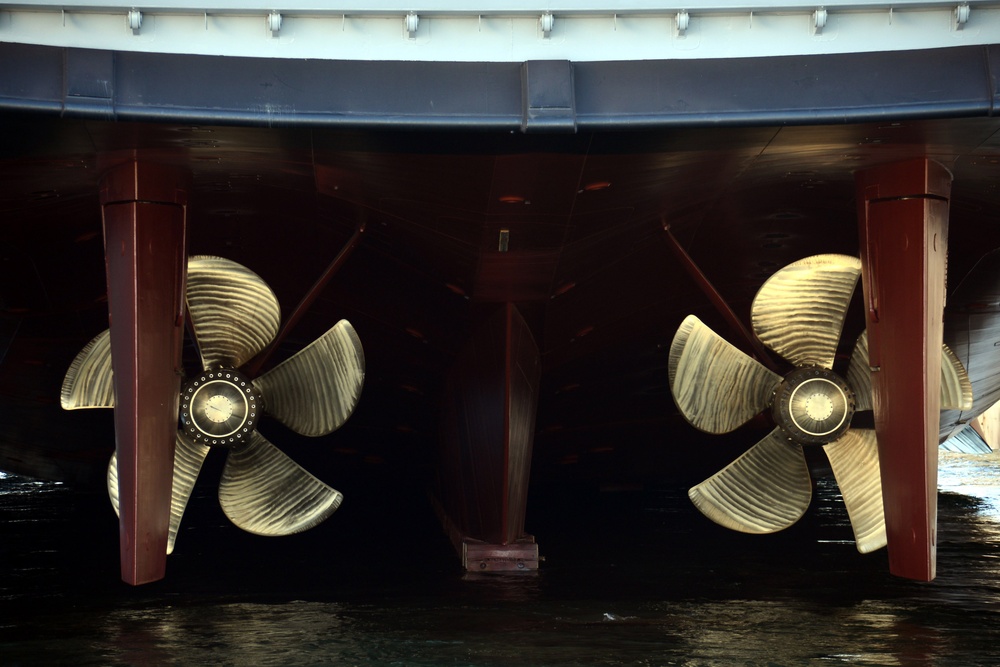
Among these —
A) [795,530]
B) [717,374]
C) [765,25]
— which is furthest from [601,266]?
[795,530]

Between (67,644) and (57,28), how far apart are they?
14.2 feet

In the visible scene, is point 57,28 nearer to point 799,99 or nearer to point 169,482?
point 169,482

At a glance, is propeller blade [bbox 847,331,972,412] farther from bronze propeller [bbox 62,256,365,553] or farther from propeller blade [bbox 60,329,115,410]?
propeller blade [bbox 60,329,115,410]

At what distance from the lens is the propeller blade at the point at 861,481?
892 centimetres

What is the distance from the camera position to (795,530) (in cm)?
1446

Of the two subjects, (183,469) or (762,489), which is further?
(762,489)

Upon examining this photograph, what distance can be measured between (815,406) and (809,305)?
0.85 meters

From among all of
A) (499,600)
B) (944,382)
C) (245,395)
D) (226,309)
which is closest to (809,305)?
(944,382)

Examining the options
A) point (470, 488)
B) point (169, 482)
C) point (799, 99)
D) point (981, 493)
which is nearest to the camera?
point (799, 99)

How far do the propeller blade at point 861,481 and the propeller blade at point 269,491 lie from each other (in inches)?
170

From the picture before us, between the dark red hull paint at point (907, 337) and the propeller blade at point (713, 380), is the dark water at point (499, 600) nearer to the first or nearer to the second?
the dark red hull paint at point (907, 337)

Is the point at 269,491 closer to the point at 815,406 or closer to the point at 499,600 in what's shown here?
the point at 499,600

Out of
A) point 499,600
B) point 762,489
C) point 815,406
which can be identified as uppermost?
point 815,406

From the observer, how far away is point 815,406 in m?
8.88
